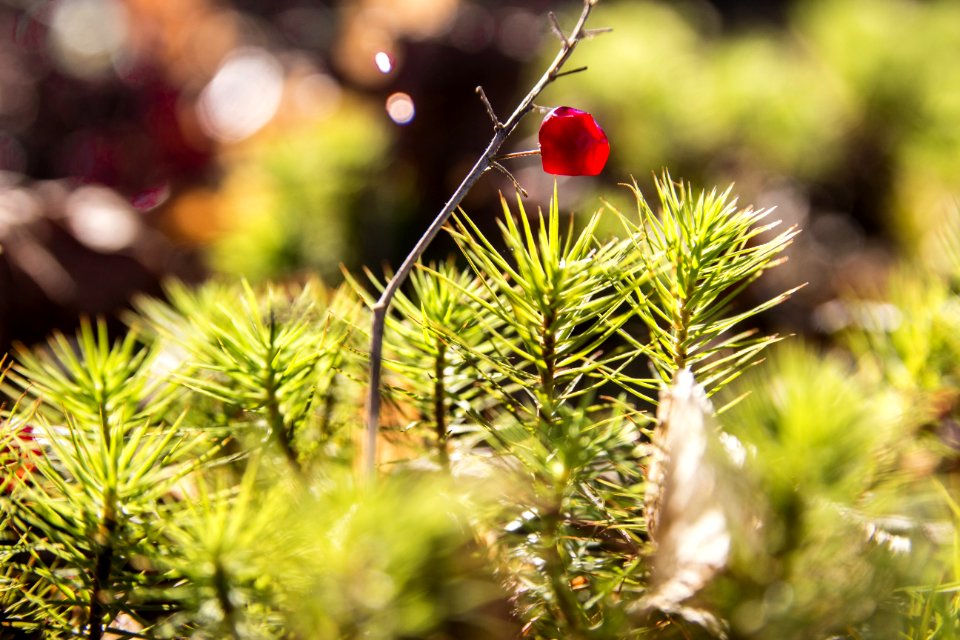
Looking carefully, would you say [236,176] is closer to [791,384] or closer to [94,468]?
[94,468]

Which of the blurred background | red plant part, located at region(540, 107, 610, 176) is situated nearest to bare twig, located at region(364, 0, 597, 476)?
red plant part, located at region(540, 107, 610, 176)

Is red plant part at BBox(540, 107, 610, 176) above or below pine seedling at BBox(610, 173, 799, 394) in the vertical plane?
above

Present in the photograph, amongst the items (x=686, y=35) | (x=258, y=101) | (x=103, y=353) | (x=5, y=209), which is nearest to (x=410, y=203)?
(x=5, y=209)

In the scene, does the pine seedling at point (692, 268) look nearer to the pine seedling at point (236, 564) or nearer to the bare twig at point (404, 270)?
the bare twig at point (404, 270)

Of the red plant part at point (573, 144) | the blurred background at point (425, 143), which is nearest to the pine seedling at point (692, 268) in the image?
the red plant part at point (573, 144)

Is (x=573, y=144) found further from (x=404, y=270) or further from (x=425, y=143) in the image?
(x=425, y=143)

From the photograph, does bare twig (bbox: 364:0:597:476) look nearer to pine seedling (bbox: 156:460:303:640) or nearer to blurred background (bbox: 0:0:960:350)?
pine seedling (bbox: 156:460:303:640)
